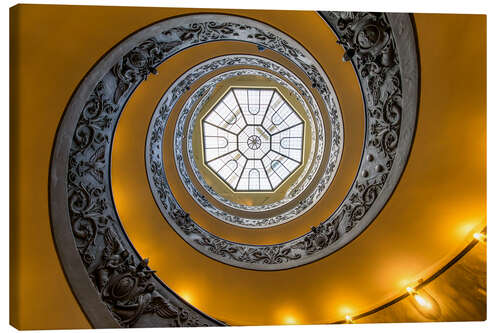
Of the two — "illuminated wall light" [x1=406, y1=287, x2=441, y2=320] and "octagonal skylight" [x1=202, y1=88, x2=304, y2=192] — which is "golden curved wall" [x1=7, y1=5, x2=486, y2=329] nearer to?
"illuminated wall light" [x1=406, y1=287, x2=441, y2=320]

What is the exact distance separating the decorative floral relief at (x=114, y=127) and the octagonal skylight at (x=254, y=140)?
5.32 metres

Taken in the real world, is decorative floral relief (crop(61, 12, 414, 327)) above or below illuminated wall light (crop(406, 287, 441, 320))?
above

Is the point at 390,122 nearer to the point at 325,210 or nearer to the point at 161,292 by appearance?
the point at 325,210

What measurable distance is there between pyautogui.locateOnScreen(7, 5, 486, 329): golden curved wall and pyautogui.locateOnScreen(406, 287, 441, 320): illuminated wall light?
192mm

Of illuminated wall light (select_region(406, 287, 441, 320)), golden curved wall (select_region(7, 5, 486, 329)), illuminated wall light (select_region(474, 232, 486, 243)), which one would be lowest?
illuminated wall light (select_region(406, 287, 441, 320))

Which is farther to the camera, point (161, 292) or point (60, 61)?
point (161, 292)

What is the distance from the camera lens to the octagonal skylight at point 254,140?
9.26m

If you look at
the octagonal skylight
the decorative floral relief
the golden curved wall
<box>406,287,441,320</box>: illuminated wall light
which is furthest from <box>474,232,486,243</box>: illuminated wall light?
the octagonal skylight

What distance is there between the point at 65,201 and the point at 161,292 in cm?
184

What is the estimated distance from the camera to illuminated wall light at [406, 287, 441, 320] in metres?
2.87

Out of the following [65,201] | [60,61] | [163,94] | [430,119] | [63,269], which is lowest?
[63,269]

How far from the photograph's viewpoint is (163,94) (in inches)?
194

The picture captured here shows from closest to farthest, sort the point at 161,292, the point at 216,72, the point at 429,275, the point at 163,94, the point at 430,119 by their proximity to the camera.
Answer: the point at 430,119, the point at 429,275, the point at 161,292, the point at 163,94, the point at 216,72

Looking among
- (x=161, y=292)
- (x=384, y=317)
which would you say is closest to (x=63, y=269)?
(x=161, y=292)
